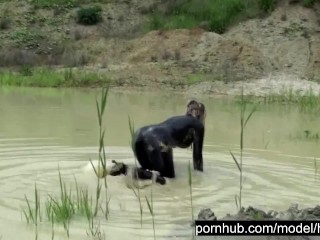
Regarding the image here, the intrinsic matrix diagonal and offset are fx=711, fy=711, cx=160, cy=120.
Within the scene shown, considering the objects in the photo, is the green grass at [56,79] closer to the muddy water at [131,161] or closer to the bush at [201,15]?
the muddy water at [131,161]

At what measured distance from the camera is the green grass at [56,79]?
20844 millimetres

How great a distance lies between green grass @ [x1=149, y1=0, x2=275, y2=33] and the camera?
2884cm

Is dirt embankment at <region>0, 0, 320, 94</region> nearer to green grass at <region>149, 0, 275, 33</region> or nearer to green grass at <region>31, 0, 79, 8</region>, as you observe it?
green grass at <region>31, 0, 79, 8</region>

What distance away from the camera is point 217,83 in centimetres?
2131

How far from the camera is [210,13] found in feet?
97.7

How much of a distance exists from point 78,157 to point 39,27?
2161 cm

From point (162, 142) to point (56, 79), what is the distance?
1474 centimetres

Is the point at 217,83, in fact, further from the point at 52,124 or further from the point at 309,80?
the point at 52,124

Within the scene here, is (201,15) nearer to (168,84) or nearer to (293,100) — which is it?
(168,84)

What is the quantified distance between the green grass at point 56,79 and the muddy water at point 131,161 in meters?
5.30

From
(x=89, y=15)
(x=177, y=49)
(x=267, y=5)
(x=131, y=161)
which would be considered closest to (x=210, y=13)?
(x=267, y=5)

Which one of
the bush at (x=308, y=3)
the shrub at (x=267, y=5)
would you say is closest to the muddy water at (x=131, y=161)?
the shrub at (x=267, y=5)

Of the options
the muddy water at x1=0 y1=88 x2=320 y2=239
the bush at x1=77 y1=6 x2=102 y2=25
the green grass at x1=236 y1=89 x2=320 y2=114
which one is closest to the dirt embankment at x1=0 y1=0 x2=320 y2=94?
the bush at x1=77 y1=6 x2=102 y2=25

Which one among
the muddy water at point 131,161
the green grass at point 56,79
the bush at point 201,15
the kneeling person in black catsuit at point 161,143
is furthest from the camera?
the bush at point 201,15
